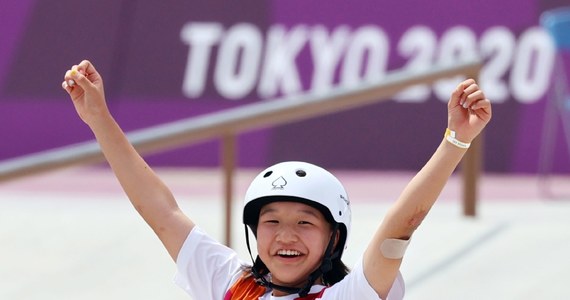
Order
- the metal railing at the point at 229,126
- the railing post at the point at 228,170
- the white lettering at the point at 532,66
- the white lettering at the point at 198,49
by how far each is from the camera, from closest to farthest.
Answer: the metal railing at the point at 229,126, the railing post at the point at 228,170, the white lettering at the point at 532,66, the white lettering at the point at 198,49

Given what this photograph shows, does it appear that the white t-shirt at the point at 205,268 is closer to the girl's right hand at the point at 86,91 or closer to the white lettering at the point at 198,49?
the girl's right hand at the point at 86,91

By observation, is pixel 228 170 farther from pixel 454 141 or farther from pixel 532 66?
pixel 532 66

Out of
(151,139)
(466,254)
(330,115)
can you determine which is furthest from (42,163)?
(330,115)

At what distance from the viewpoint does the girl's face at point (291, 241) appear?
3432 mm

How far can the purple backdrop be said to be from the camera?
10898mm

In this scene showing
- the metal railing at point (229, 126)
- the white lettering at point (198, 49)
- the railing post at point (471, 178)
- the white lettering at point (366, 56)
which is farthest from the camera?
the white lettering at point (198, 49)

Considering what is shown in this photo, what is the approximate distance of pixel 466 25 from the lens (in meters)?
11.0

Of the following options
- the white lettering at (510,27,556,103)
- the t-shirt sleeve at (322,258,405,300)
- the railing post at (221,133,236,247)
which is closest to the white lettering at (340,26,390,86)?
the white lettering at (510,27,556,103)

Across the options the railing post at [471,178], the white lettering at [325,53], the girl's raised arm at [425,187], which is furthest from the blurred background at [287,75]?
the girl's raised arm at [425,187]

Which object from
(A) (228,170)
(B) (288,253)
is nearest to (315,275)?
(B) (288,253)

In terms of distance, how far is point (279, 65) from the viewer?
37.0ft

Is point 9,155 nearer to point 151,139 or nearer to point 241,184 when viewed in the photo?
point 241,184

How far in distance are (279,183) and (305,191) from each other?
3.1 inches

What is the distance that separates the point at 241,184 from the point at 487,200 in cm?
213
